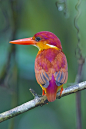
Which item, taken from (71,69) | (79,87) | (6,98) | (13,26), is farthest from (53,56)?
(6,98)

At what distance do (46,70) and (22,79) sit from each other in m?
1.85

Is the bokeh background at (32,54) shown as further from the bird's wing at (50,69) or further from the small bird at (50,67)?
the bird's wing at (50,69)

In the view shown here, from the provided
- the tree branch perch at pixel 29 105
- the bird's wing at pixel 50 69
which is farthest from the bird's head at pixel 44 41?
the tree branch perch at pixel 29 105

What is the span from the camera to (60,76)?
1782mm

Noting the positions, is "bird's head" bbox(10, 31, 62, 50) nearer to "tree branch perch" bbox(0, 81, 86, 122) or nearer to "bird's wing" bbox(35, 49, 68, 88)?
"bird's wing" bbox(35, 49, 68, 88)

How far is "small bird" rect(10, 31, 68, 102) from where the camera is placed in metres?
1.77

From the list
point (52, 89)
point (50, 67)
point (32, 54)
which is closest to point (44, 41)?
point (50, 67)

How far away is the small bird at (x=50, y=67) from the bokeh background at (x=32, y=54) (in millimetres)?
774

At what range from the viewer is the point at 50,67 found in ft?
5.98

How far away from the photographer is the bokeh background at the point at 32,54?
3.02m

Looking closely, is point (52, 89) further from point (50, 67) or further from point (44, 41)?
point (44, 41)

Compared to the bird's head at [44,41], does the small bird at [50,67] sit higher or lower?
lower

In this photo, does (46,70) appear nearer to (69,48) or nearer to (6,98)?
(69,48)

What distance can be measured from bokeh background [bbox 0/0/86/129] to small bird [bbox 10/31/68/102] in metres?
0.77
